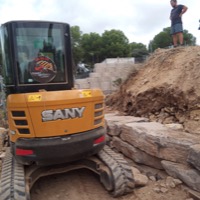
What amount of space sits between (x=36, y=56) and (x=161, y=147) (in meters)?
2.43

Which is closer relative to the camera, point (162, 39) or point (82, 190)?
point (82, 190)

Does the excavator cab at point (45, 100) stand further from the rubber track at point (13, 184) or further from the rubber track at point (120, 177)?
the rubber track at point (120, 177)

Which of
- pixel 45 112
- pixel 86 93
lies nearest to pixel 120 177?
pixel 86 93

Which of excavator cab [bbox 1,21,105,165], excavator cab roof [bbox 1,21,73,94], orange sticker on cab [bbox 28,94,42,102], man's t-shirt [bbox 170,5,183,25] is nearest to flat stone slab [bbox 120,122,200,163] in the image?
excavator cab [bbox 1,21,105,165]

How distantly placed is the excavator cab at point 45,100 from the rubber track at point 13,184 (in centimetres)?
22

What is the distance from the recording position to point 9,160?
396 centimetres

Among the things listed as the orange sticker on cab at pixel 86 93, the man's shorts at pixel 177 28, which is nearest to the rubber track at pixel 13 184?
the orange sticker on cab at pixel 86 93

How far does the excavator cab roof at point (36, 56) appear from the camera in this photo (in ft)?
11.6

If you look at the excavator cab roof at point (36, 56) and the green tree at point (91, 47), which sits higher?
the green tree at point (91, 47)

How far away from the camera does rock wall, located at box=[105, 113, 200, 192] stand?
366 cm

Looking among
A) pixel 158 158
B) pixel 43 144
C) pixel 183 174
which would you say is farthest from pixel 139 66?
pixel 43 144

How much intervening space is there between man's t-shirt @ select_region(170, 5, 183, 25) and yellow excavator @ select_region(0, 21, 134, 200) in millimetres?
4839

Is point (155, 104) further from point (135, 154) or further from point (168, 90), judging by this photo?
point (135, 154)

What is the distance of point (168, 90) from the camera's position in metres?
5.90
